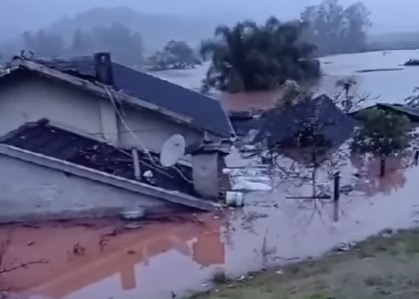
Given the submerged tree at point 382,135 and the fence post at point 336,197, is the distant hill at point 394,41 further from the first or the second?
the fence post at point 336,197

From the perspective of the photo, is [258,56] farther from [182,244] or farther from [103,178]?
[182,244]

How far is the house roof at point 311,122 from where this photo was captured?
15.8 m

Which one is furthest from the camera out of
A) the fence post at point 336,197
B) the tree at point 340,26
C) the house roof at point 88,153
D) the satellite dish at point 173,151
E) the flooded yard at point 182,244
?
the tree at point 340,26

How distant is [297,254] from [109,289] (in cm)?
247

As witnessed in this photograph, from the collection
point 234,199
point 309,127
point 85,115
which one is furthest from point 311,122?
point 234,199

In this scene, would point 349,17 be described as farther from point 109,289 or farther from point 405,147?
point 109,289

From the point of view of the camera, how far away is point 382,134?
48.2 ft

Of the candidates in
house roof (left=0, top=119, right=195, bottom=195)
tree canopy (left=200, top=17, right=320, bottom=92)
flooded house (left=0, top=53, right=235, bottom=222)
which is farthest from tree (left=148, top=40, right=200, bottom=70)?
house roof (left=0, top=119, right=195, bottom=195)

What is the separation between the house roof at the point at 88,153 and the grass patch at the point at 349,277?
10.8 ft

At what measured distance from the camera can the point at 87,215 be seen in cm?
1046

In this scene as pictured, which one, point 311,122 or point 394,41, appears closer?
point 311,122

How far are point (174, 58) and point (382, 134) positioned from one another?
40545mm

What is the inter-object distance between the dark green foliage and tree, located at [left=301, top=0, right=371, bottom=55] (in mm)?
52536

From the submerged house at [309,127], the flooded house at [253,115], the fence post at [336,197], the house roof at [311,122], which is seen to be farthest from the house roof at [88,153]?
the flooded house at [253,115]
